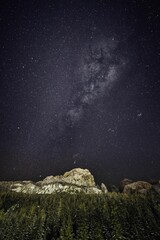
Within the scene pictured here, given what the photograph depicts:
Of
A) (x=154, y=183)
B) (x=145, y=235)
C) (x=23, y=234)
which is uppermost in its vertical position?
(x=154, y=183)

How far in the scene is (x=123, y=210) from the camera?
89375 millimetres

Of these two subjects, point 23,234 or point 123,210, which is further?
point 123,210

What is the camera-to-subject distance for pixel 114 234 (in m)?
64.6

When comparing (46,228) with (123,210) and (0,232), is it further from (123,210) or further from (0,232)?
(123,210)

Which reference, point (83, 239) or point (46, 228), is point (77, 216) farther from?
point (83, 239)

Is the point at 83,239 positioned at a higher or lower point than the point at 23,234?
lower

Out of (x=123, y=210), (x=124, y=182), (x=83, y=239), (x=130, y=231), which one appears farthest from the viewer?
(x=124, y=182)

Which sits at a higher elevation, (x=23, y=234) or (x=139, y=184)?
(x=139, y=184)

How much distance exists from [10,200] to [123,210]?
385ft

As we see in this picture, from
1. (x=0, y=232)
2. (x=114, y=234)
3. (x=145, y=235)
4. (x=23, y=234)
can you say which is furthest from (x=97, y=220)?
(x=0, y=232)

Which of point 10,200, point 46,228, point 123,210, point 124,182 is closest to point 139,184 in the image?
point 124,182

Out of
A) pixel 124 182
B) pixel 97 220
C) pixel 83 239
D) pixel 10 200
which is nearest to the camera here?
pixel 83 239

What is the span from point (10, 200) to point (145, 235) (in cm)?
13587

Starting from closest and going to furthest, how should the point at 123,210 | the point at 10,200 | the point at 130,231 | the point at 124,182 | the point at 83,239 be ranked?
the point at 83,239
the point at 130,231
the point at 123,210
the point at 10,200
the point at 124,182
